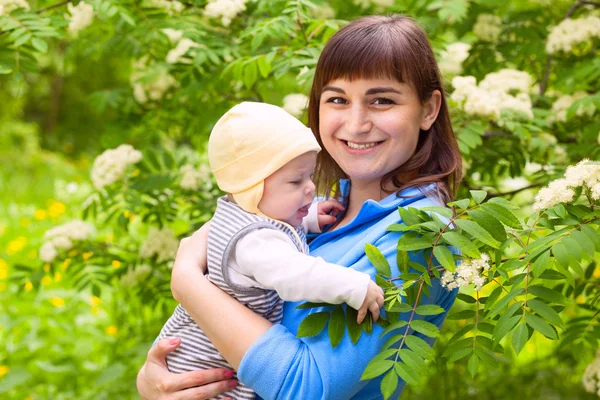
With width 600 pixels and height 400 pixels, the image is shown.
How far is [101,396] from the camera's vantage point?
13.9 ft

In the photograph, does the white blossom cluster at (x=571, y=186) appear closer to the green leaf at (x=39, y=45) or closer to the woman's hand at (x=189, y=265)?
the woman's hand at (x=189, y=265)

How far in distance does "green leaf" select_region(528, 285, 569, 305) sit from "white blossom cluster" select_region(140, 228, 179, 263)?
7.01ft

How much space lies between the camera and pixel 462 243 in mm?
1812

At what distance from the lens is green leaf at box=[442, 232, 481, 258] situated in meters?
1.80

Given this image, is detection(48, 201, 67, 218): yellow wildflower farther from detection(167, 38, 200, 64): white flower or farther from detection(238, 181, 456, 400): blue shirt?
detection(238, 181, 456, 400): blue shirt

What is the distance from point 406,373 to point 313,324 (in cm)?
27

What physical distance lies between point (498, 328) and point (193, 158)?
274 cm

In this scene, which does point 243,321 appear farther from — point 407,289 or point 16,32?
point 16,32

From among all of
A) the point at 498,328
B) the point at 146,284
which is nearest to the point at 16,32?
the point at 146,284

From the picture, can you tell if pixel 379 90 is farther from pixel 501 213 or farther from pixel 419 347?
pixel 419 347

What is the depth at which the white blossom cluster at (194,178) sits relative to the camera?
3535 mm

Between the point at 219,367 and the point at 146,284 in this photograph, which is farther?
the point at 146,284

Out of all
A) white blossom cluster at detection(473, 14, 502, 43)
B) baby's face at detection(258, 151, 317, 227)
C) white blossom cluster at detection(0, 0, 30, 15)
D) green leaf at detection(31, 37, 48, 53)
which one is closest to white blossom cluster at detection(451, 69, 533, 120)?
white blossom cluster at detection(473, 14, 502, 43)

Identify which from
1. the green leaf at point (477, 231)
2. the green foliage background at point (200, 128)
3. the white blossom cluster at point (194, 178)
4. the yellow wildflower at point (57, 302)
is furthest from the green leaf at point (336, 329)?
the yellow wildflower at point (57, 302)
